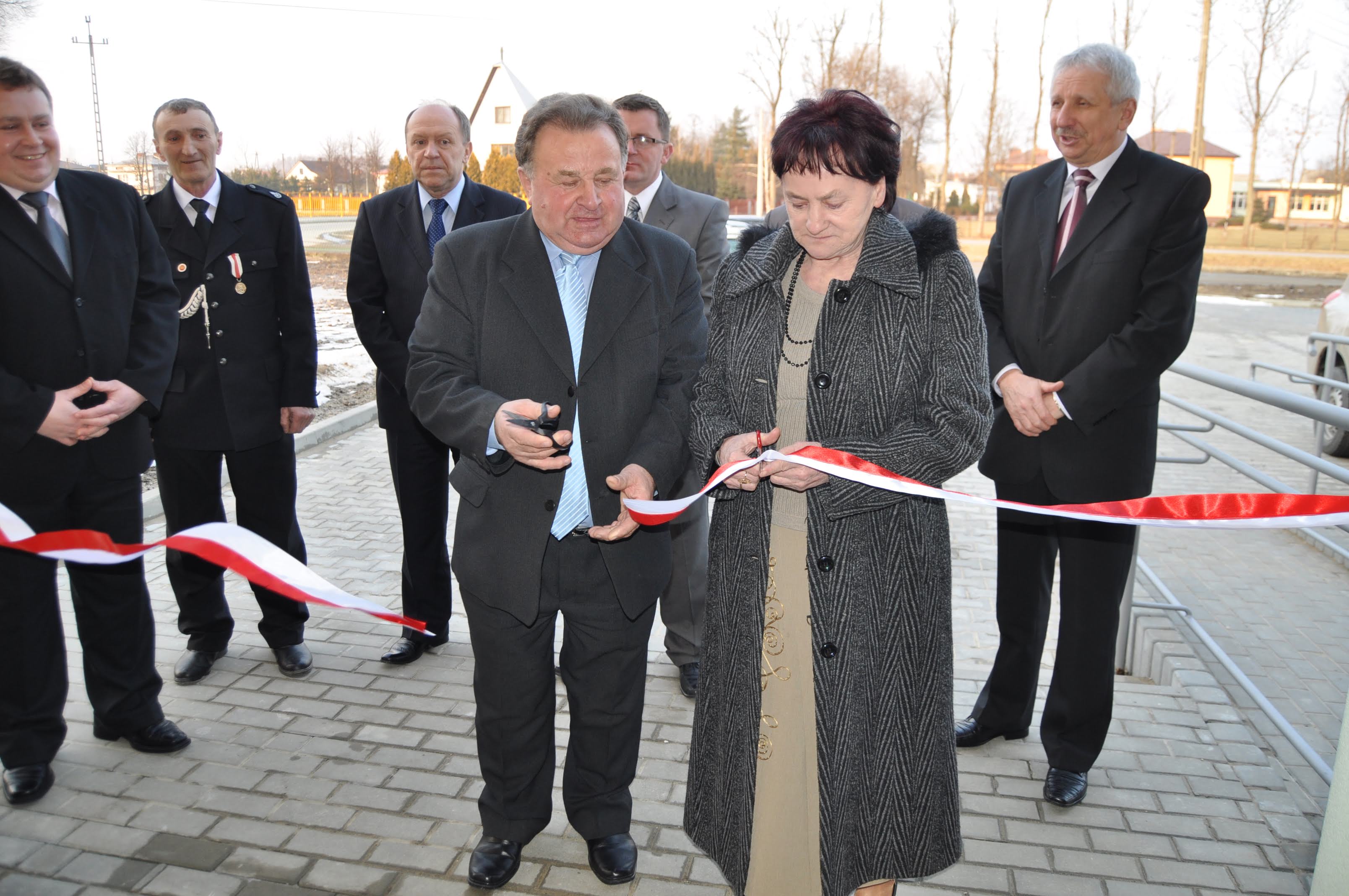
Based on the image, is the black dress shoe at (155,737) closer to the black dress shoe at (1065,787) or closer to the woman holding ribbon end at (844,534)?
the woman holding ribbon end at (844,534)

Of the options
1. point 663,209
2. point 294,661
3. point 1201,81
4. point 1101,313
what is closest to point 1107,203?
point 1101,313

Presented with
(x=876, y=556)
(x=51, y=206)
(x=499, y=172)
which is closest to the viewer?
(x=876, y=556)

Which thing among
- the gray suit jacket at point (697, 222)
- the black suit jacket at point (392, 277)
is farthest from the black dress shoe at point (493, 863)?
the gray suit jacket at point (697, 222)

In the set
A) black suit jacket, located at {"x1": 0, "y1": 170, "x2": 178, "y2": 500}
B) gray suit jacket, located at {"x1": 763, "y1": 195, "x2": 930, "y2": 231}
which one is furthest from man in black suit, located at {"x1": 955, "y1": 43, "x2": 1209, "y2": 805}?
black suit jacket, located at {"x1": 0, "y1": 170, "x2": 178, "y2": 500}

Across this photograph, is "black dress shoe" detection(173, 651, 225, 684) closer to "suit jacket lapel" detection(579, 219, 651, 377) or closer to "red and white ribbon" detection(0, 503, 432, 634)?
"red and white ribbon" detection(0, 503, 432, 634)

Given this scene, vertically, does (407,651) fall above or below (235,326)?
below

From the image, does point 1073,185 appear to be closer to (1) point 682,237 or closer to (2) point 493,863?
(1) point 682,237

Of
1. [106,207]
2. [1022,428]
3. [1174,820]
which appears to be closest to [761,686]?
[1022,428]

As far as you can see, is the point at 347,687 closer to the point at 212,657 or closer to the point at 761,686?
the point at 212,657

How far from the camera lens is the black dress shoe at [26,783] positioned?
10.7 ft

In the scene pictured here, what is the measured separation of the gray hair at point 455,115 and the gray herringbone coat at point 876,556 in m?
2.48

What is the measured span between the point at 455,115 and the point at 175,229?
1.31 m

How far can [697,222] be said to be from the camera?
4.21 m

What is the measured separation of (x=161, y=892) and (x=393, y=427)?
212 cm
